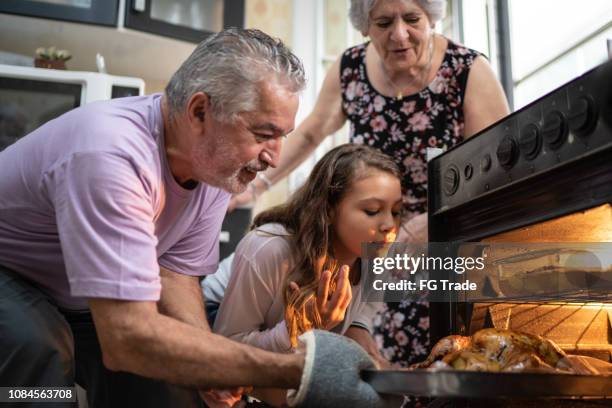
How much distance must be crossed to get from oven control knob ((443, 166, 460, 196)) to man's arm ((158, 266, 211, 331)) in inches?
19.4

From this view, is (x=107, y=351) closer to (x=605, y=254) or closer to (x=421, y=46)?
(x=605, y=254)

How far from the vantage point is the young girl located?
1.27 metres

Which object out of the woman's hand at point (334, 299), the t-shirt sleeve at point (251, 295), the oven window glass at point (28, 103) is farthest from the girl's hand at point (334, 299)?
the oven window glass at point (28, 103)

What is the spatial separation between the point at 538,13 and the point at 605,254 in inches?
58.4

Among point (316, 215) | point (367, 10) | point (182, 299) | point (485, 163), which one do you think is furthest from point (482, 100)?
point (182, 299)

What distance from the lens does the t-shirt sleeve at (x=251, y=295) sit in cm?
134

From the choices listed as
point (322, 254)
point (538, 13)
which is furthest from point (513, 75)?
point (322, 254)

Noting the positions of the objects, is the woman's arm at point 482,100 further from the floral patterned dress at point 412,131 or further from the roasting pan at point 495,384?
the roasting pan at point 495,384

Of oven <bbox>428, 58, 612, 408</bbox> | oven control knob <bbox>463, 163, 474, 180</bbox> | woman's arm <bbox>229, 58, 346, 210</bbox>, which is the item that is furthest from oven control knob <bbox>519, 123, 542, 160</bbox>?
woman's arm <bbox>229, 58, 346, 210</bbox>

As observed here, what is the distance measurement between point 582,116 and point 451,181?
0.34 meters

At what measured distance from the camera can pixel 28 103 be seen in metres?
2.15

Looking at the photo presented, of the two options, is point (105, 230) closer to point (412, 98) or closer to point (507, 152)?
point (507, 152)

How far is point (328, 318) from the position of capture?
1203 millimetres

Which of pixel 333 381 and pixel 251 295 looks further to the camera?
pixel 251 295
